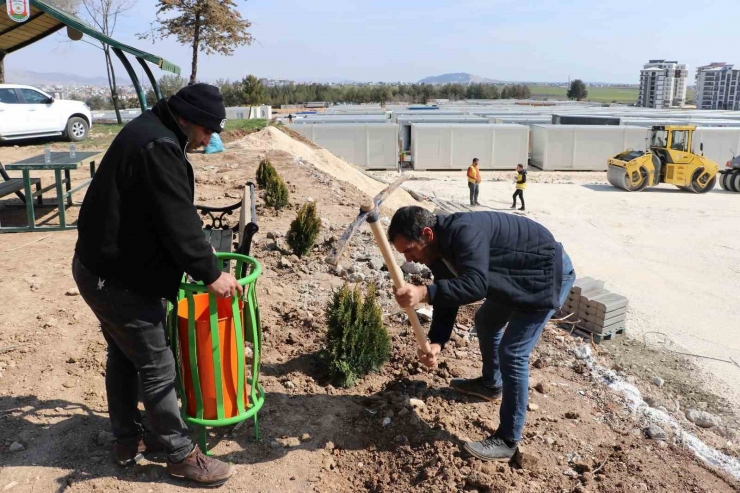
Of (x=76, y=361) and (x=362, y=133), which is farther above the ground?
(x=362, y=133)

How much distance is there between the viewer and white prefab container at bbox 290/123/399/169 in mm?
23203

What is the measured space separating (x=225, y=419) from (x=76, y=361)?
5.12ft

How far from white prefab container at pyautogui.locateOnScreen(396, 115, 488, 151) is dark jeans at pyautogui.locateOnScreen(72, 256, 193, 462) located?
21768 millimetres

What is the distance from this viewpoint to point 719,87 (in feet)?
193

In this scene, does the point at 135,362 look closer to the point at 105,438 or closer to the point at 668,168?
the point at 105,438

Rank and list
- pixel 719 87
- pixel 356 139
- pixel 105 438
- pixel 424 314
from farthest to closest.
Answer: pixel 719 87, pixel 356 139, pixel 424 314, pixel 105 438

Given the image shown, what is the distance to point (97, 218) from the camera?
2.61m

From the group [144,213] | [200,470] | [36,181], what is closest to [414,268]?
[200,470]

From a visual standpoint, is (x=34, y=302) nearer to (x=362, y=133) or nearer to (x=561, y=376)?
(x=561, y=376)

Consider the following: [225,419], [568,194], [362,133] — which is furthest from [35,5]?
[362,133]

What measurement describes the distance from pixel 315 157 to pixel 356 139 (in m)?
7.55

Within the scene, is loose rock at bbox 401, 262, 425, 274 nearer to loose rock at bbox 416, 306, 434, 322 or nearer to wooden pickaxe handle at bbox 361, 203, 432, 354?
loose rock at bbox 416, 306, 434, 322

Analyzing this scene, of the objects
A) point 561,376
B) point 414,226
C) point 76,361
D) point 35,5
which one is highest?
point 35,5

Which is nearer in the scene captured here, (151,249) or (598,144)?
(151,249)
